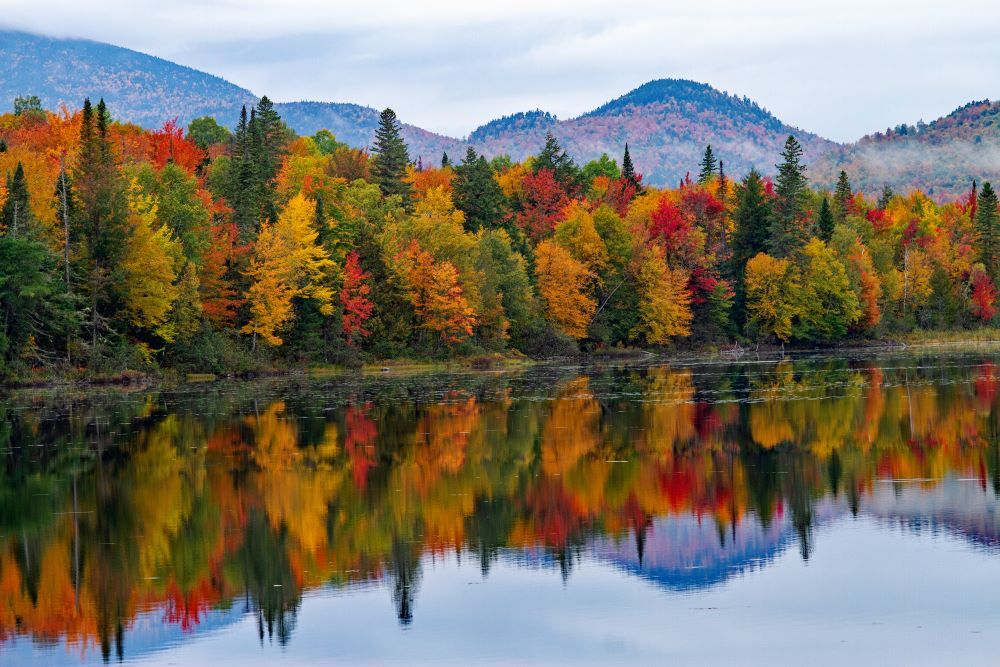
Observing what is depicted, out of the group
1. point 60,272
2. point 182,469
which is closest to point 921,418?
point 182,469

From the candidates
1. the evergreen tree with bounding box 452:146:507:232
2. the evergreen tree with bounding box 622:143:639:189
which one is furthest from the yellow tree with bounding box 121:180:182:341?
the evergreen tree with bounding box 622:143:639:189

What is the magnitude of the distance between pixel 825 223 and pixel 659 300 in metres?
26.2

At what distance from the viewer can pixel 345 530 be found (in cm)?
2195

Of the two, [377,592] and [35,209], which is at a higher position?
[35,209]

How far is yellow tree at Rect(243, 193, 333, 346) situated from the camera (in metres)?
73.8

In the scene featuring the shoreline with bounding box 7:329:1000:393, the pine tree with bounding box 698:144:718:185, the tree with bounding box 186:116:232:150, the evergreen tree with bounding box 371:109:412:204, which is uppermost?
the tree with bounding box 186:116:232:150

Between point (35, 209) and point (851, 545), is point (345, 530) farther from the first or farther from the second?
point (35, 209)

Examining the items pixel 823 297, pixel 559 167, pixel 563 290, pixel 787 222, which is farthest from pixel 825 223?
pixel 563 290

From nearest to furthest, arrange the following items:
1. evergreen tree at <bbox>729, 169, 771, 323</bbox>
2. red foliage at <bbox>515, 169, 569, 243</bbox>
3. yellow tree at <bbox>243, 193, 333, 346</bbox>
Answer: yellow tree at <bbox>243, 193, 333, 346</bbox>
red foliage at <bbox>515, 169, 569, 243</bbox>
evergreen tree at <bbox>729, 169, 771, 323</bbox>

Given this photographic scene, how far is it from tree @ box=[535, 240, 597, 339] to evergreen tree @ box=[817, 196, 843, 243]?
102 feet

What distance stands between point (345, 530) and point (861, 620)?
969 cm

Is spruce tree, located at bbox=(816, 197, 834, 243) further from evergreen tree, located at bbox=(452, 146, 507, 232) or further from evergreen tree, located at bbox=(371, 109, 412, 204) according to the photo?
evergreen tree, located at bbox=(371, 109, 412, 204)

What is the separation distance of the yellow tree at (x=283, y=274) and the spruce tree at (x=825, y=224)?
2187 inches

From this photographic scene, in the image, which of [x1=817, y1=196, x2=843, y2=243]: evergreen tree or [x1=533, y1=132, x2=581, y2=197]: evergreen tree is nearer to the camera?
[x1=817, y1=196, x2=843, y2=243]: evergreen tree
